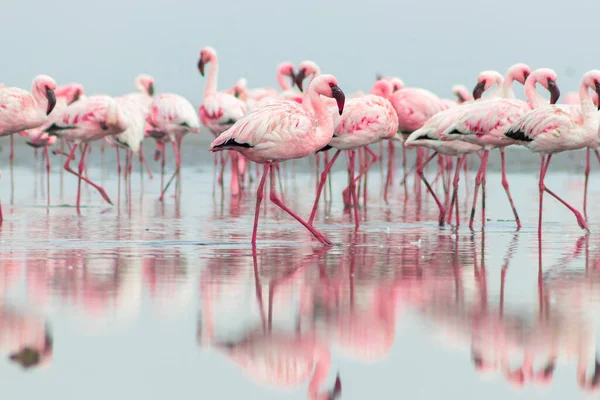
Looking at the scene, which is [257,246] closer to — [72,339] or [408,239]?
[408,239]

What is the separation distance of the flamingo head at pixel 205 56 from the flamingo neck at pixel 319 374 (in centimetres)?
1301

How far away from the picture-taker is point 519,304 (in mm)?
A: 6598

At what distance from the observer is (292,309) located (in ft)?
21.1

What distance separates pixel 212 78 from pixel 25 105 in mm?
4798

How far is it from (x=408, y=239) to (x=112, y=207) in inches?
191

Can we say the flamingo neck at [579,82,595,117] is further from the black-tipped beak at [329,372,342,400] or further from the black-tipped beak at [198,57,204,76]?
the black-tipped beak at [198,57,204,76]

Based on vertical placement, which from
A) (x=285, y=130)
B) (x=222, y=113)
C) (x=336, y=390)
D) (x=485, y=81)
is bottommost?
(x=336, y=390)

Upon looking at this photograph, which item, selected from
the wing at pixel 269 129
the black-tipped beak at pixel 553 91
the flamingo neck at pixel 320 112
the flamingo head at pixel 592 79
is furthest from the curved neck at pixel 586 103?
the wing at pixel 269 129

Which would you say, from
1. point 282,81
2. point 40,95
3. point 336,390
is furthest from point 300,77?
point 336,390

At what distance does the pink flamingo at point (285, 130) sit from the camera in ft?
31.0

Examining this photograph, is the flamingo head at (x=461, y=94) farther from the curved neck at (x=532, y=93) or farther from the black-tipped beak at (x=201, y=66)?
the curved neck at (x=532, y=93)

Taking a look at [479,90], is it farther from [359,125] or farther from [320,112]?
[320,112]

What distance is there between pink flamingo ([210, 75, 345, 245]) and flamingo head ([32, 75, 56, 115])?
14.4 feet

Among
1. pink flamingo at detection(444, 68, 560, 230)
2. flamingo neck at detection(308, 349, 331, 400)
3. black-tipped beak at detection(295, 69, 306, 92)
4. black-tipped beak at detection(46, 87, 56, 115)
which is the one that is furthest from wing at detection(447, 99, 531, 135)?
flamingo neck at detection(308, 349, 331, 400)
